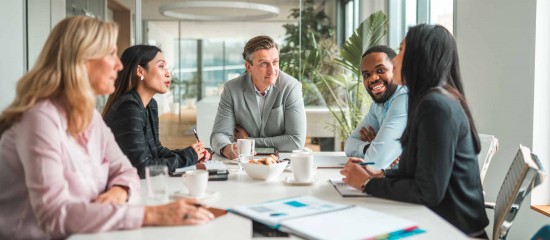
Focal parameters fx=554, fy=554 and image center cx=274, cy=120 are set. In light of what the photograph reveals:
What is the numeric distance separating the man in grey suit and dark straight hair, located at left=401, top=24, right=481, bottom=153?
152cm

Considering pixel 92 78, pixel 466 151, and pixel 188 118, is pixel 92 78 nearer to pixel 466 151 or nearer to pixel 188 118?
pixel 466 151

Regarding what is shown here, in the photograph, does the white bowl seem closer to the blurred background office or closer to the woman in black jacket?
the woman in black jacket

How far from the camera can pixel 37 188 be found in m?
1.45

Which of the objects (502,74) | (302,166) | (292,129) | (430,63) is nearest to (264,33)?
(292,129)

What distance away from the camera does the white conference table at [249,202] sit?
143 cm

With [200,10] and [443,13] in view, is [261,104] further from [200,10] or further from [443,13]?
[200,10]

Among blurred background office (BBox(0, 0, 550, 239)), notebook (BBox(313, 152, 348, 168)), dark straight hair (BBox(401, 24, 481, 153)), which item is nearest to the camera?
dark straight hair (BBox(401, 24, 481, 153))

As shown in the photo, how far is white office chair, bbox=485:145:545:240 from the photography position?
1.87 metres

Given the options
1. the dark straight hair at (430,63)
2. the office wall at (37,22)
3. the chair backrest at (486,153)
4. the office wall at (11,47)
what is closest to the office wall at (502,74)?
the chair backrest at (486,153)

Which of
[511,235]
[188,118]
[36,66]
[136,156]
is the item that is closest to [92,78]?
[36,66]

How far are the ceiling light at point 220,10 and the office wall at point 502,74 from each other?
9.19 feet

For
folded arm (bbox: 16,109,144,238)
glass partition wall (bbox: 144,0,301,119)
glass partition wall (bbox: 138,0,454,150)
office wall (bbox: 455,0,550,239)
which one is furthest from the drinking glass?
glass partition wall (bbox: 144,0,301,119)

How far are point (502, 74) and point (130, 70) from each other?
2.24m

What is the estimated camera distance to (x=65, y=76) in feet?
5.20
